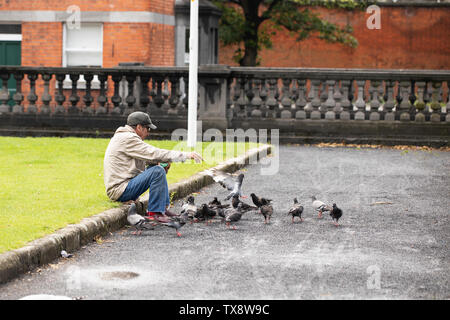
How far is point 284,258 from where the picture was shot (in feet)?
25.2

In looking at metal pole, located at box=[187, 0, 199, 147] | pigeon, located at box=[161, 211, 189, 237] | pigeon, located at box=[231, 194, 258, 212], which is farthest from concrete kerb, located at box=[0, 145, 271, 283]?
metal pole, located at box=[187, 0, 199, 147]

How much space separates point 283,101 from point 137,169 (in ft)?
36.7

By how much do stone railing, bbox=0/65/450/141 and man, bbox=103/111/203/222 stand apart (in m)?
10.7

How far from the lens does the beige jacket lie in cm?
956

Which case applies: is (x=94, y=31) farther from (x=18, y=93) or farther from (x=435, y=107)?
(x=435, y=107)

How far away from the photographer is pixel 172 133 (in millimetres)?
20406

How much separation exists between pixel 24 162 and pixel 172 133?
6.58 metres

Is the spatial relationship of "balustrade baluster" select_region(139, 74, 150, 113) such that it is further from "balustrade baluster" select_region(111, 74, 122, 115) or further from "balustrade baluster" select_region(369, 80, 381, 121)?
"balustrade baluster" select_region(369, 80, 381, 121)

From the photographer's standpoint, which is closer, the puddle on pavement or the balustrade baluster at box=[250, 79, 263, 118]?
the puddle on pavement

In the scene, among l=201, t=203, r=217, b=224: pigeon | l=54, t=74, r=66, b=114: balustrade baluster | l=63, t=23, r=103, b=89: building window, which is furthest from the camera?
l=63, t=23, r=103, b=89: building window

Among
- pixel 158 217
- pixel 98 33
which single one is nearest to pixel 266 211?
pixel 158 217

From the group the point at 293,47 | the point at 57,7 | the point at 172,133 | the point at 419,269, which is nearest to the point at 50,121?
the point at 172,133

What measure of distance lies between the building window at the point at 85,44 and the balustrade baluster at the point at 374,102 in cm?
1026

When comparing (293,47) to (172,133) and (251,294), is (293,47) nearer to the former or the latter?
(172,133)
